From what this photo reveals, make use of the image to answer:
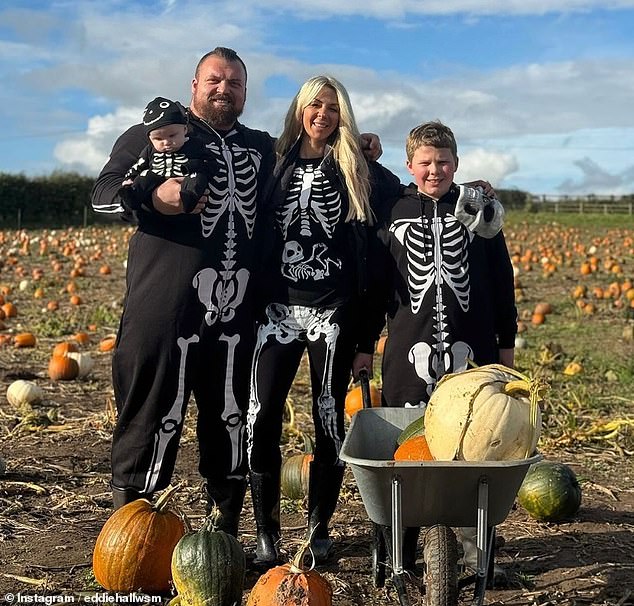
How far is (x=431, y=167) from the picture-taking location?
15.1 ft

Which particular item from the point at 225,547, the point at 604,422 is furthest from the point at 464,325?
the point at 604,422

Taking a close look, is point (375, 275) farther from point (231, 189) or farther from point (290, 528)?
point (290, 528)

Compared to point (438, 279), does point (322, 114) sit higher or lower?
higher

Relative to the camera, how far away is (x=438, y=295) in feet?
15.0

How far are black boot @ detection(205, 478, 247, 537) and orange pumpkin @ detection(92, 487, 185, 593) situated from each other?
23.0 inches

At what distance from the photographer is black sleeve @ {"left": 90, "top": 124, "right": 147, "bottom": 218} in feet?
14.7

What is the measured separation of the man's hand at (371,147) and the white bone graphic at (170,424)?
143 centimetres

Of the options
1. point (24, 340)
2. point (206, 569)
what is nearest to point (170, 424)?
point (206, 569)

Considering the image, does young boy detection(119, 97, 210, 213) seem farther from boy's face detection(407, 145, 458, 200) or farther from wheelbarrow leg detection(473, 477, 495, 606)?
wheelbarrow leg detection(473, 477, 495, 606)

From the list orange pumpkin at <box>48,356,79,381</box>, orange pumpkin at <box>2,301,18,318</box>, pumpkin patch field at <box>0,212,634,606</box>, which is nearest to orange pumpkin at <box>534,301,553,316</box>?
pumpkin patch field at <box>0,212,634,606</box>

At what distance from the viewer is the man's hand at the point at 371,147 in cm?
501

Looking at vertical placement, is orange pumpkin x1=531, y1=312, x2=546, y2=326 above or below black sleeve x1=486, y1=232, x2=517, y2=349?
below

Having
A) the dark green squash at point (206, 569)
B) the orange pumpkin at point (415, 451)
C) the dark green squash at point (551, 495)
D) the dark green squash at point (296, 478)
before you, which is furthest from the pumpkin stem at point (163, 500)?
the dark green squash at point (551, 495)

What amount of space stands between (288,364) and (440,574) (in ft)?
5.30
